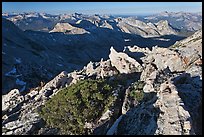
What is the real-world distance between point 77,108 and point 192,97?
251 inches

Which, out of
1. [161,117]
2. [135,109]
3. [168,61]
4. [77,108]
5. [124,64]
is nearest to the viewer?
[161,117]

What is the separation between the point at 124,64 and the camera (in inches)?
1241

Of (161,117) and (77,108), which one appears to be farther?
(77,108)

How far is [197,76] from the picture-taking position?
21.9 meters

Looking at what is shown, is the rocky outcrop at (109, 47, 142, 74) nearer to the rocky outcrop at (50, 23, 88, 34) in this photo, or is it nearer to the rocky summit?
the rocky summit

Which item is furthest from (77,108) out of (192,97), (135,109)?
(192,97)

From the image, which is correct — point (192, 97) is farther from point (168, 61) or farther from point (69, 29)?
point (69, 29)

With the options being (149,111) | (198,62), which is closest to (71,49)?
(198,62)

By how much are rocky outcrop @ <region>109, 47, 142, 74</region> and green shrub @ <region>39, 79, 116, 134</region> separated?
36.7 feet

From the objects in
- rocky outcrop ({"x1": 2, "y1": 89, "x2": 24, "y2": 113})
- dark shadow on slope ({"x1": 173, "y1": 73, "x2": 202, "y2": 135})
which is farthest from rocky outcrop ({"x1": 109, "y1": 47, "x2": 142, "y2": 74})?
rocky outcrop ({"x1": 2, "y1": 89, "x2": 24, "y2": 113})

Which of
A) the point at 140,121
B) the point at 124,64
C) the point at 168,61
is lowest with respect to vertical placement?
the point at 124,64

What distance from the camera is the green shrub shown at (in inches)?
706

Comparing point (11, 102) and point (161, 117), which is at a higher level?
point (161, 117)

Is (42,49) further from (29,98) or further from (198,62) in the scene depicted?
(198,62)
